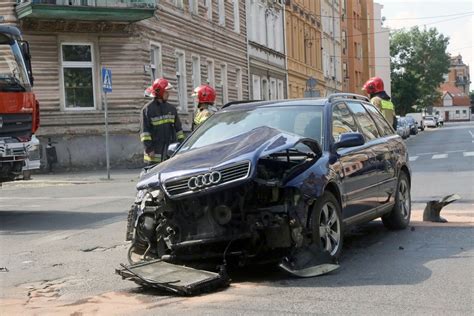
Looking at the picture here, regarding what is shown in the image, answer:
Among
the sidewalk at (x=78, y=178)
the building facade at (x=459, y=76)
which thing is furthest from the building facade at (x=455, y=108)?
the sidewalk at (x=78, y=178)

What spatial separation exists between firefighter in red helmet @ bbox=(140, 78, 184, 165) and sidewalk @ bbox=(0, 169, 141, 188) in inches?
365

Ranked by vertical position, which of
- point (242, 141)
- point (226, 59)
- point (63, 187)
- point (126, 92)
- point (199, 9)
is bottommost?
point (63, 187)

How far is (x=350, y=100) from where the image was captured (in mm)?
7652

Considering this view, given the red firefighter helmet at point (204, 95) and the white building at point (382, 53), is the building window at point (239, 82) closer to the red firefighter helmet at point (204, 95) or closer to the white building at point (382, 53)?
the red firefighter helmet at point (204, 95)

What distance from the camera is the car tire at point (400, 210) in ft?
26.7

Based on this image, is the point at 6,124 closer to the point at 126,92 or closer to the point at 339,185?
the point at 339,185

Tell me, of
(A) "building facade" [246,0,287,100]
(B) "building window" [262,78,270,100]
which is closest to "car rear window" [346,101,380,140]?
(A) "building facade" [246,0,287,100]

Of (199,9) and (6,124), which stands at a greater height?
(199,9)

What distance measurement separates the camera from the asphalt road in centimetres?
488

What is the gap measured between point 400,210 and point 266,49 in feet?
108

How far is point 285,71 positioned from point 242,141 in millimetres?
39081

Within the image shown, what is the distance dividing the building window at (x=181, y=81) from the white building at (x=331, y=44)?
1208 inches

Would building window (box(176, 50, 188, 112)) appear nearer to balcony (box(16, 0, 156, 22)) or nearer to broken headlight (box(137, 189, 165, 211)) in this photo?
balcony (box(16, 0, 156, 22))

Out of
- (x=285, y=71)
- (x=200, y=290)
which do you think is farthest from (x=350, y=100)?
(x=285, y=71)
